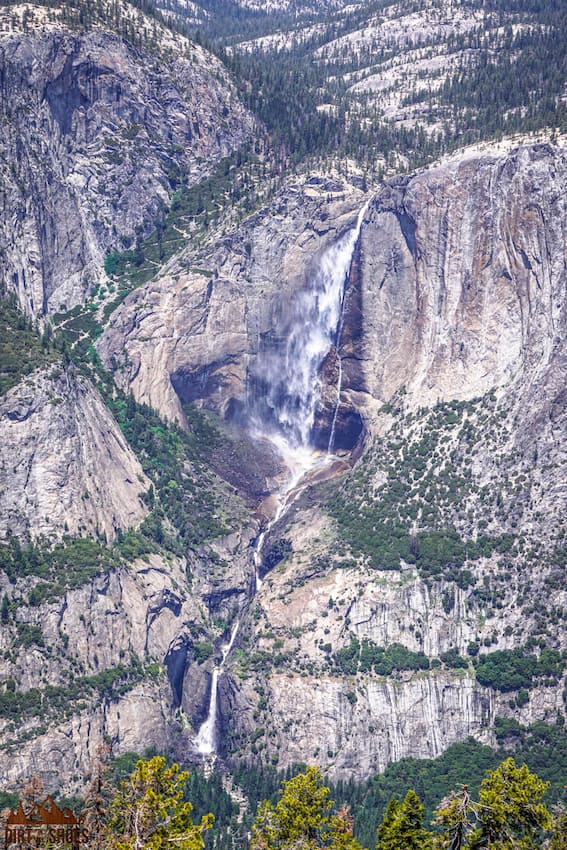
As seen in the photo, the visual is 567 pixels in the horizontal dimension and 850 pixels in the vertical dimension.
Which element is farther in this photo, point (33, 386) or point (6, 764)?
point (33, 386)

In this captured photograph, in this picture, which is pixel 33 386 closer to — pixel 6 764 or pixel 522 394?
pixel 6 764

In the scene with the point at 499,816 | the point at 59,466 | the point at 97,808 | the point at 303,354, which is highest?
the point at 303,354

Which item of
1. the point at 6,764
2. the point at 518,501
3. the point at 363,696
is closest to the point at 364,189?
the point at 518,501

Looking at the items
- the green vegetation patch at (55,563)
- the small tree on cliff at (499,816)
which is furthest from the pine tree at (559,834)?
the green vegetation patch at (55,563)

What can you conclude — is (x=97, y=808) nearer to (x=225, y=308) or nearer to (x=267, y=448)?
(x=267, y=448)

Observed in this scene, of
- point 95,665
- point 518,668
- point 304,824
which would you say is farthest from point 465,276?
point 304,824

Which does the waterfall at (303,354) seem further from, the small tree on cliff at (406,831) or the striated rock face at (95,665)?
the small tree on cliff at (406,831)
